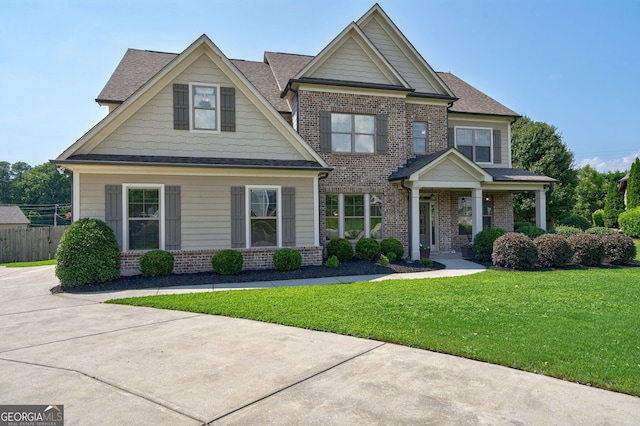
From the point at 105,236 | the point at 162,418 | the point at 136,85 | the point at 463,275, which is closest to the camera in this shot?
the point at 162,418

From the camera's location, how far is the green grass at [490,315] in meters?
4.65

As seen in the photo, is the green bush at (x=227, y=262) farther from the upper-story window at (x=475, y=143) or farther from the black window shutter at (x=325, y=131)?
the upper-story window at (x=475, y=143)

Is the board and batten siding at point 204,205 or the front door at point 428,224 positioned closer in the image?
the board and batten siding at point 204,205

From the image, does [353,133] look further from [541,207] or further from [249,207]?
[541,207]

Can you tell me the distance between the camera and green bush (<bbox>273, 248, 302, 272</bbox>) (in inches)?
478

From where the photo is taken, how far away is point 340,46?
50.3 ft

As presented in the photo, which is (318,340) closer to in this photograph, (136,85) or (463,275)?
(463,275)

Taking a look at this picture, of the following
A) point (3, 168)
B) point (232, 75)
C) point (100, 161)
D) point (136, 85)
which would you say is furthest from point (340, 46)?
point (3, 168)

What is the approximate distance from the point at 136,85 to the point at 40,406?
1399 centimetres

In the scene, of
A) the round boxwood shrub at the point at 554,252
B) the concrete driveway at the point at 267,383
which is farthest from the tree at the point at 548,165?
the concrete driveway at the point at 267,383

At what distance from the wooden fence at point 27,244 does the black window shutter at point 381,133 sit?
19094 millimetres

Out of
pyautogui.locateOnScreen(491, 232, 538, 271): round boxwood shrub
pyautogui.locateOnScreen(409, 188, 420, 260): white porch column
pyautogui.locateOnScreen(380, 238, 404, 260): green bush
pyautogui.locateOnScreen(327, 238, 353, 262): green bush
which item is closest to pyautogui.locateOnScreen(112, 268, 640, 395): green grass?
pyautogui.locateOnScreen(491, 232, 538, 271): round boxwood shrub

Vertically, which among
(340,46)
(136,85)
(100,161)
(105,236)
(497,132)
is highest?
(340,46)

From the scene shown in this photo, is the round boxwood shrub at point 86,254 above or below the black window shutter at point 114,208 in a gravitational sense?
below
